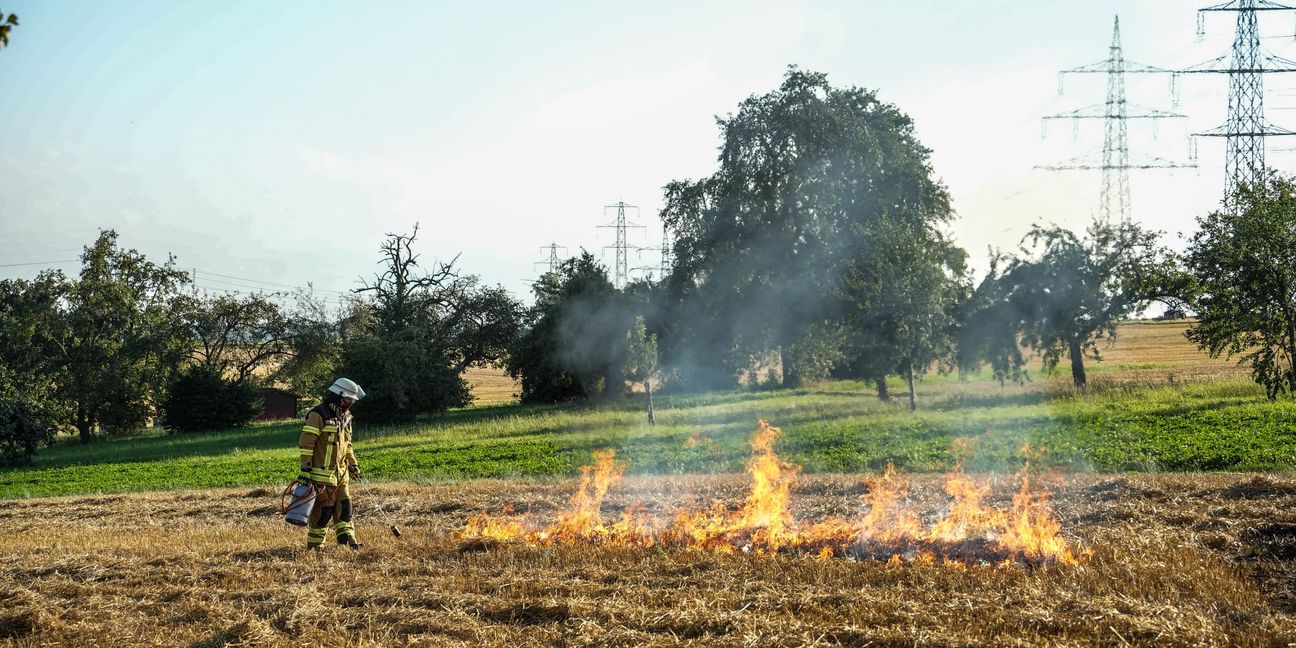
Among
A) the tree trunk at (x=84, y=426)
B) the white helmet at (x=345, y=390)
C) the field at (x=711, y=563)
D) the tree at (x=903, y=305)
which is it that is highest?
the tree at (x=903, y=305)

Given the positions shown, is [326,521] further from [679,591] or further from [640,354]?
[640,354]

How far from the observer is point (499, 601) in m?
7.82

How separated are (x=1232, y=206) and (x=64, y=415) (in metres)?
47.9

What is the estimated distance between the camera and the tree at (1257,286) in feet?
80.1

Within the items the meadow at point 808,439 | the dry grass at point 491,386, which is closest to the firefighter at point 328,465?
the meadow at point 808,439

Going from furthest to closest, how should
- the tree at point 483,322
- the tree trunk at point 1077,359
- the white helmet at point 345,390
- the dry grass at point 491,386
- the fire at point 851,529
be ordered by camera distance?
the dry grass at point 491,386 → the tree at point 483,322 → the tree trunk at point 1077,359 → the white helmet at point 345,390 → the fire at point 851,529

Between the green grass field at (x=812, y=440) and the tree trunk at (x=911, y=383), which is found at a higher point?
the tree trunk at (x=911, y=383)

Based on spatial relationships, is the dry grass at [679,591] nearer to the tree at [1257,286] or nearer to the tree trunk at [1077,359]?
the tree at [1257,286]

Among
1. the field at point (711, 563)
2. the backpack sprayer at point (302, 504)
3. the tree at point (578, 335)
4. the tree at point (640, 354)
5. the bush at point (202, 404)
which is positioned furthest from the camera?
the bush at point (202, 404)

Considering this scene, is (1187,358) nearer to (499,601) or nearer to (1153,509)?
(1153,509)

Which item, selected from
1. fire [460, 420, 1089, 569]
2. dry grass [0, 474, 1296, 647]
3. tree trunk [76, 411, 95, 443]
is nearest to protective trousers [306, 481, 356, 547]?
dry grass [0, 474, 1296, 647]

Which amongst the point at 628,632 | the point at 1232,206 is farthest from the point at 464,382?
the point at 628,632

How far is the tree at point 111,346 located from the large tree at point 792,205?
103 feet

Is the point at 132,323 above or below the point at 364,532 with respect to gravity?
above
